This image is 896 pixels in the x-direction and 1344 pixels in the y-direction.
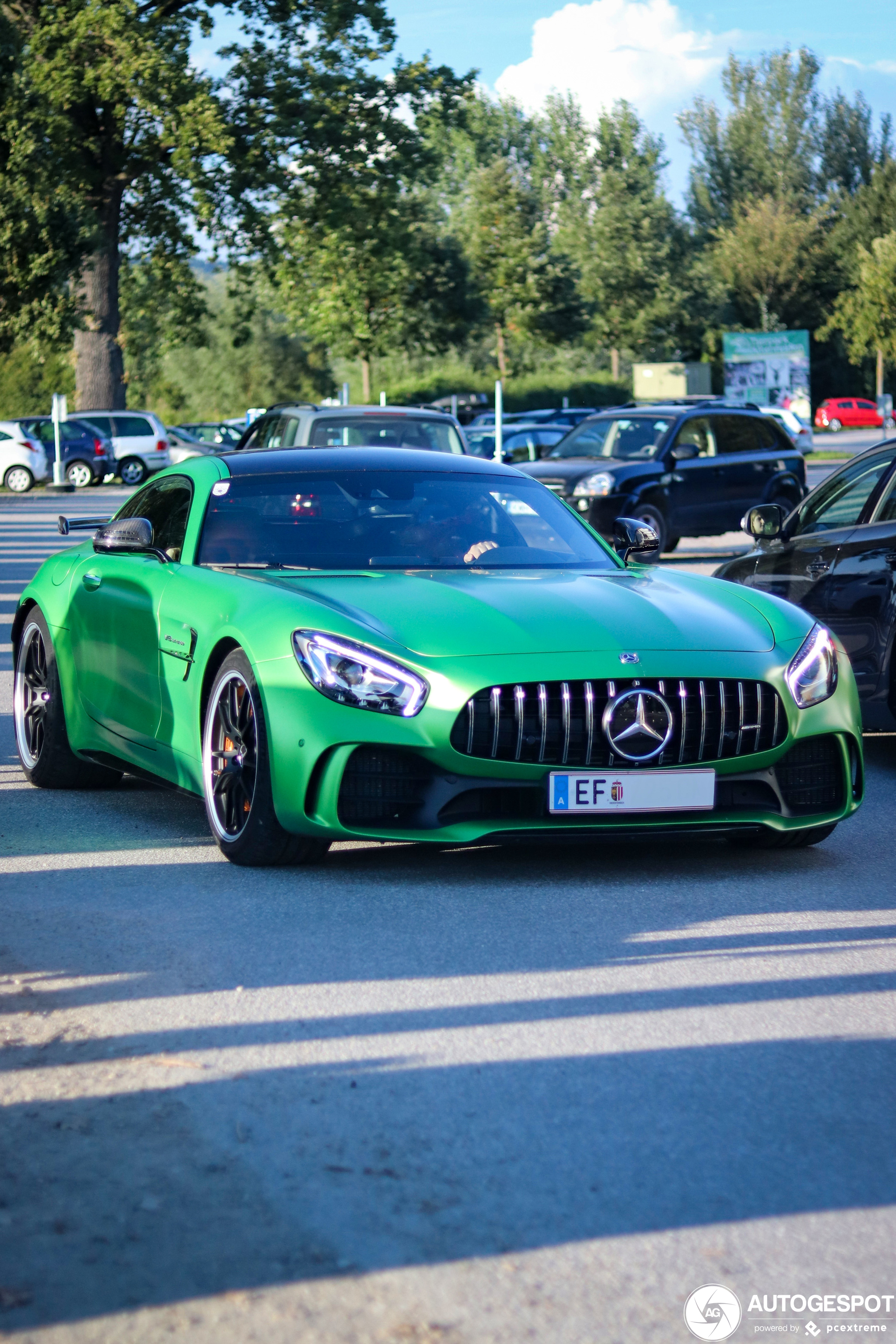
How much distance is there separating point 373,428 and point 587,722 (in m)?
8.88

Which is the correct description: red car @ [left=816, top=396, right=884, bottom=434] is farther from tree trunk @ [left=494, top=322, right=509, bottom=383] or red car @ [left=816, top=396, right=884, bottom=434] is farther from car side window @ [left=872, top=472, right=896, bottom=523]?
car side window @ [left=872, top=472, right=896, bottom=523]

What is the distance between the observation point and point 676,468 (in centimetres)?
2088

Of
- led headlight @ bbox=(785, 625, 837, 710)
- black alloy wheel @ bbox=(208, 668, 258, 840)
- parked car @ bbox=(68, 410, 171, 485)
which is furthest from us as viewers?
parked car @ bbox=(68, 410, 171, 485)

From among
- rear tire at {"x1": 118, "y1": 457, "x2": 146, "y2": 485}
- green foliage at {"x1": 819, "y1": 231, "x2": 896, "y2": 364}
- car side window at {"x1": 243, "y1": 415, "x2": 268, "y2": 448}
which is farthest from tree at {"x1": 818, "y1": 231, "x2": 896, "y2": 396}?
car side window at {"x1": 243, "y1": 415, "x2": 268, "y2": 448}

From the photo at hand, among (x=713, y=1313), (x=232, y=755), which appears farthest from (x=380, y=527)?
(x=713, y=1313)

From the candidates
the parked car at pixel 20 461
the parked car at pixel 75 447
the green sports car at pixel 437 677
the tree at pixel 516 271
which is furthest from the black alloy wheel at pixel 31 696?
the tree at pixel 516 271

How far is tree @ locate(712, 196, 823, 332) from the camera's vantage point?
87.2 m

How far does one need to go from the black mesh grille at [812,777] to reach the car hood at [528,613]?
0.37m

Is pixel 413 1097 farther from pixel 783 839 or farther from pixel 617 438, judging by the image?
pixel 617 438

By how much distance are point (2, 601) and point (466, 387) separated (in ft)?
186

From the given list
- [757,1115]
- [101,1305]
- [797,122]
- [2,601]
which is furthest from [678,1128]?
[797,122]

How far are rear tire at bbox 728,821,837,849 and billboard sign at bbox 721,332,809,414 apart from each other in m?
58.9

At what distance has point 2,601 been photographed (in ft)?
54.5

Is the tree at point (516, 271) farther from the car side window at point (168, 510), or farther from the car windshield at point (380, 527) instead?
the car windshield at point (380, 527)
